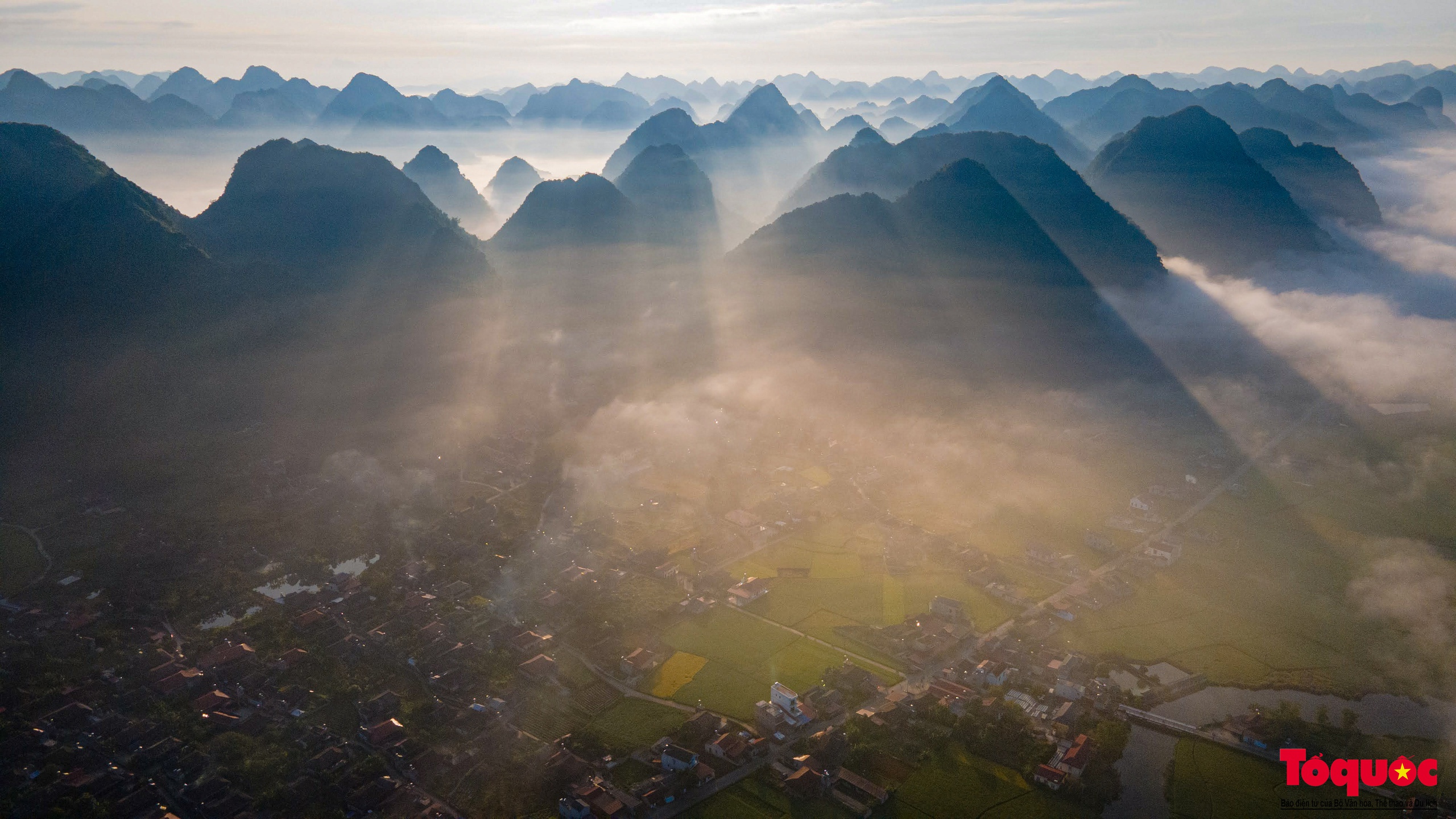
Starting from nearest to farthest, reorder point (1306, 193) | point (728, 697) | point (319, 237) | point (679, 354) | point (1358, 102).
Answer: point (728, 697) < point (679, 354) < point (319, 237) < point (1306, 193) < point (1358, 102)

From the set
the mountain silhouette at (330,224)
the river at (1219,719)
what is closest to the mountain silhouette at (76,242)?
the mountain silhouette at (330,224)

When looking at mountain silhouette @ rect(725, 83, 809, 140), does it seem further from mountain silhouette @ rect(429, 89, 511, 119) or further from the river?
the river

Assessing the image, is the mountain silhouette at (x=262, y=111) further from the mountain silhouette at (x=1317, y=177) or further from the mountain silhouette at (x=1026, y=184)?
the mountain silhouette at (x=1317, y=177)

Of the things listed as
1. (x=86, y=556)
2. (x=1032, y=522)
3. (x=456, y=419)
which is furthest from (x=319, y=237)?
(x=1032, y=522)

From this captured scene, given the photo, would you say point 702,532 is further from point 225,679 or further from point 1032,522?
point 225,679

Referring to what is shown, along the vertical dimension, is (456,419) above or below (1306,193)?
below

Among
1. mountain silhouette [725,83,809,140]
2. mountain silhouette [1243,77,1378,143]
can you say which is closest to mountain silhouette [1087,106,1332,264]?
mountain silhouette [1243,77,1378,143]

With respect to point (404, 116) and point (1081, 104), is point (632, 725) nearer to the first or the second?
point (404, 116)
